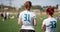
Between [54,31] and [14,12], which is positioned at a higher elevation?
[14,12]

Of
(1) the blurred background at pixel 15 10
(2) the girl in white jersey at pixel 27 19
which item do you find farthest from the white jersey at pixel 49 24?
(1) the blurred background at pixel 15 10

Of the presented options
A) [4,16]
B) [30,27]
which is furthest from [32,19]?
[4,16]

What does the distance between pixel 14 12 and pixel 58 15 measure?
0.71 metres

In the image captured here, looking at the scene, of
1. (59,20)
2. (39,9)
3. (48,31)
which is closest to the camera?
(48,31)

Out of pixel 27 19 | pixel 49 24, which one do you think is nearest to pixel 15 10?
pixel 27 19

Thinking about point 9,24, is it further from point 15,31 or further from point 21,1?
point 21,1

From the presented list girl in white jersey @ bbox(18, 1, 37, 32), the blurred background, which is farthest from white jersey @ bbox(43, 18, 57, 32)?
the blurred background

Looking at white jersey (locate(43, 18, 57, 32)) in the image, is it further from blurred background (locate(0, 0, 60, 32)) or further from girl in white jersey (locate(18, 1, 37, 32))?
blurred background (locate(0, 0, 60, 32))

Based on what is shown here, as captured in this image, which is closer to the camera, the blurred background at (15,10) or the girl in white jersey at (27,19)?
the girl in white jersey at (27,19)

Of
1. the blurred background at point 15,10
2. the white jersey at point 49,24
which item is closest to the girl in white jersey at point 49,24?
the white jersey at point 49,24

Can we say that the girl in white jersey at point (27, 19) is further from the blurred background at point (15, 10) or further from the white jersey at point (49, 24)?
the blurred background at point (15, 10)

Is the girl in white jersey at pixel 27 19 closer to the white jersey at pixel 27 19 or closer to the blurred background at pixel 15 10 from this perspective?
the white jersey at pixel 27 19

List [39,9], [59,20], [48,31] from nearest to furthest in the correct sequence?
[48,31] < [59,20] < [39,9]

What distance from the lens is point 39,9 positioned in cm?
260
